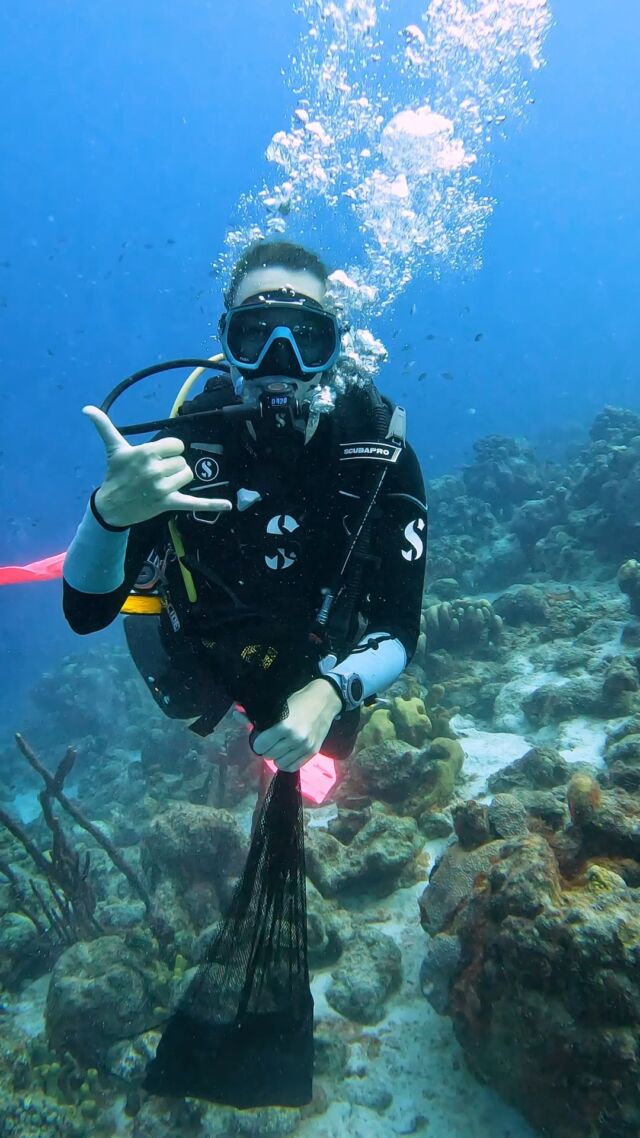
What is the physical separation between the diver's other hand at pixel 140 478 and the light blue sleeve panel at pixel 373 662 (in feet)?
3.97

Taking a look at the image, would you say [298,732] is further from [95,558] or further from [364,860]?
[364,860]

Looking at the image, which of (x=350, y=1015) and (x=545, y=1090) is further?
(x=350, y=1015)

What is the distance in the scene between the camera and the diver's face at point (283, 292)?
329 cm

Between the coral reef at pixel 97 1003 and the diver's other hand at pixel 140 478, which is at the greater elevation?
the diver's other hand at pixel 140 478

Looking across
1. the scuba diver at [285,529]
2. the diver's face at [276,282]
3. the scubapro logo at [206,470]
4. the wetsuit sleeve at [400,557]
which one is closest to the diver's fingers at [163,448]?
the scuba diver at [285,529]

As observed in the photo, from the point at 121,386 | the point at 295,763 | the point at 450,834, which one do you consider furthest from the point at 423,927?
the point at 121,386

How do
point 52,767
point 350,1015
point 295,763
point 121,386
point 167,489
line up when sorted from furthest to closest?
point 52,767 → point 350,1015 → point 121,386 → point 295,763 → point 167,489

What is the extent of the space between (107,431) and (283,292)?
1928 millimetres

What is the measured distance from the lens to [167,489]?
2.14 meters

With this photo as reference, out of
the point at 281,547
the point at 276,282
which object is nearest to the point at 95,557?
the point at 281,547

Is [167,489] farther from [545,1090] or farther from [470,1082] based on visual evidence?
[470,1082]

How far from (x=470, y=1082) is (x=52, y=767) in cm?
1413

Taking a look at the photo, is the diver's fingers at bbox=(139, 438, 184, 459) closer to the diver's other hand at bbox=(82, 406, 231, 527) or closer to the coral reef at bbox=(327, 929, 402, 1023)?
the diver's other hand at bbox=(82, 406, 231, 527)

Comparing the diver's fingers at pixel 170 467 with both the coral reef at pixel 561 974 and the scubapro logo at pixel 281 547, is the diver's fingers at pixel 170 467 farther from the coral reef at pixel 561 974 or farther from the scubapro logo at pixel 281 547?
the coral reef at pixel 561 974
